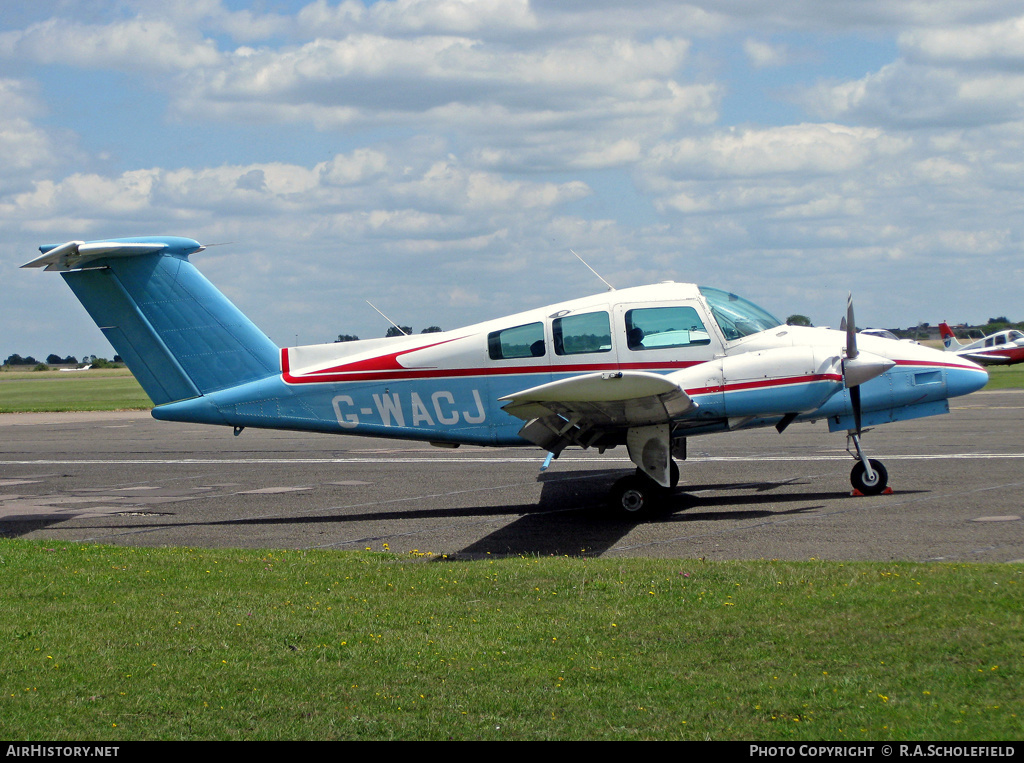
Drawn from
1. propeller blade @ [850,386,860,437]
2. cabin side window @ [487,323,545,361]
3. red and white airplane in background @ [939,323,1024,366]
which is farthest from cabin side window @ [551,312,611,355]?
red and white airplane in background @ [939,323,1024,366]

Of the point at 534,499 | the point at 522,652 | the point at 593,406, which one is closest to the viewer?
the point at 522,652

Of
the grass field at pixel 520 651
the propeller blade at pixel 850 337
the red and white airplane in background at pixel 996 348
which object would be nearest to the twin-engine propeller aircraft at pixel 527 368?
the propeller blade at pixel 850 337

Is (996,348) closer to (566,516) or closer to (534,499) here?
(534,499)

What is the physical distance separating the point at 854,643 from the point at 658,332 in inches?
259

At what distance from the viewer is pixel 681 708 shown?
5.12 meters

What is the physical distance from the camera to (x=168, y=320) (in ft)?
42.0

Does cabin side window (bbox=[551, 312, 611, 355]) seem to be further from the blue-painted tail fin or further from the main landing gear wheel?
the blue-painted tail fin

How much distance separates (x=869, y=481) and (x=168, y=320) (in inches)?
389

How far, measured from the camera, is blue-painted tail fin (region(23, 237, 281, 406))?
12508 millimetres

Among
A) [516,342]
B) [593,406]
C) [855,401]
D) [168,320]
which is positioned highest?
[168,320]

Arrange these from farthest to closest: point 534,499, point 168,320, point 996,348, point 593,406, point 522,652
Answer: point 996,348 → point 534,499 → point 168,320 → point 593,406 → point 522,652

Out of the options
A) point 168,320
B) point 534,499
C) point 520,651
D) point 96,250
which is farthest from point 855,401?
point 96,250

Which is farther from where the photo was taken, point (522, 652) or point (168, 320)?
point (168, 320)

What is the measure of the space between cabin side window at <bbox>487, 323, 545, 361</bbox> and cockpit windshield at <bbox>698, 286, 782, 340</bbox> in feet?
7.48
